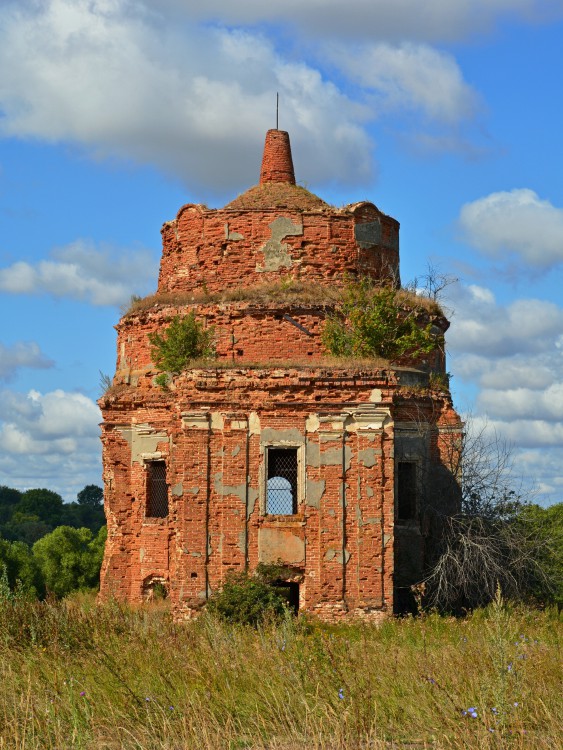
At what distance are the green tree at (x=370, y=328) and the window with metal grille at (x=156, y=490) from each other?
4635mm

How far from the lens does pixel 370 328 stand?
65.6ft

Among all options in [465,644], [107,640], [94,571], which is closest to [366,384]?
[465,644]

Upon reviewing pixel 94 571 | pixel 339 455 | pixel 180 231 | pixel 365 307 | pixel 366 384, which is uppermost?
pixel 180 231

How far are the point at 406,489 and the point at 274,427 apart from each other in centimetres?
460

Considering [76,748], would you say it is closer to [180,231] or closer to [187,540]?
[187,540]

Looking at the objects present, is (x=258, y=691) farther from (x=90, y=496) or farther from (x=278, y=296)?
(x=90, y=496)

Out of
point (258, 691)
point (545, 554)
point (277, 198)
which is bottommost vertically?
point (258, 691)

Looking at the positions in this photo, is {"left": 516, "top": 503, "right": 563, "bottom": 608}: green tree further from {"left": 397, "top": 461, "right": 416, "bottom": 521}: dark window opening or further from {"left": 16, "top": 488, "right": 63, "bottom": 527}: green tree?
{"left": 16, "top": 488, "right": 63, "bottom": 527}: green tree

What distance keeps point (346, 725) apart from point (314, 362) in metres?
10.7

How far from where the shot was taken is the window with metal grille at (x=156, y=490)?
2128 cm

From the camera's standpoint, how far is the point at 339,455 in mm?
17219

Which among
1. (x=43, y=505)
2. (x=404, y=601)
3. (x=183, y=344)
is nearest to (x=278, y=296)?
(x=183, y=344)

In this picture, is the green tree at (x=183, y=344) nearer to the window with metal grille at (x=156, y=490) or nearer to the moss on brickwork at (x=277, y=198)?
the window with metal grille at (x=156, y=490)

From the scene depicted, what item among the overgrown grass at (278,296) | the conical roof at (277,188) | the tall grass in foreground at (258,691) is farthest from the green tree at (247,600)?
the conical roof at (277,188)
